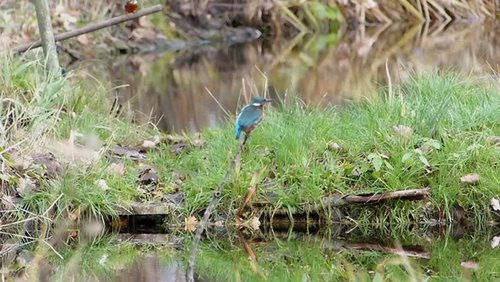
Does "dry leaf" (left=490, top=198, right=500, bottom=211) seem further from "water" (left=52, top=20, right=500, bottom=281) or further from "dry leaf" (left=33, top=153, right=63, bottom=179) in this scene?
"dry leaf" (left=33, top=153, right=63, bottom=179)

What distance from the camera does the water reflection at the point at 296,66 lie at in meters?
10.5

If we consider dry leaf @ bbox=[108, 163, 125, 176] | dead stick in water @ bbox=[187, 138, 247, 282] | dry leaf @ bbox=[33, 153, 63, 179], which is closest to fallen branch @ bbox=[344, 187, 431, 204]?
dead stick in water @ bbox=[187, 138, 247, 282]

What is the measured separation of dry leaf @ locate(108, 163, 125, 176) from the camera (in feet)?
20.7

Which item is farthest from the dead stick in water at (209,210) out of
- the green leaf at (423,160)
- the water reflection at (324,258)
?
the green leaf at (423,160)

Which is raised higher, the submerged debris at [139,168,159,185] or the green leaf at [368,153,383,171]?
the green leaf at [368,153,383,171]

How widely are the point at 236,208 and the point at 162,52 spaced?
11.5 meters

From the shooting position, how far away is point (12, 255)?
5.54 metres

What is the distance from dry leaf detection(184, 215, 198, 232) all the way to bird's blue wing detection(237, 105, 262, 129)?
1.90ft

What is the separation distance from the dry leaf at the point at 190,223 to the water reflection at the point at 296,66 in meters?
2.43

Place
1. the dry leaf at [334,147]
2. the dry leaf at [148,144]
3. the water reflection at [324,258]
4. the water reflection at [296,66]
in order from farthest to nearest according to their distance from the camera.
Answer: the water reflection at [296,66] < the dry leaf at [148,144] < the dry leaf at [334,147] < the water reflection at [324,258]

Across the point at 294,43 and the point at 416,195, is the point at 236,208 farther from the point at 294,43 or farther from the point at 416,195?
the point at 294,43

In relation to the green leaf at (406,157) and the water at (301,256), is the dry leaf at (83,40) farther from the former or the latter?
the green leaf at (406,157)

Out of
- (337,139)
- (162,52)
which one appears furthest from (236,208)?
(162,52)

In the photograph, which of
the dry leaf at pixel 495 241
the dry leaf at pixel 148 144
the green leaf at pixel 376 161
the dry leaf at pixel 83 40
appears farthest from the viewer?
the dry leaf at pixel 83 40
